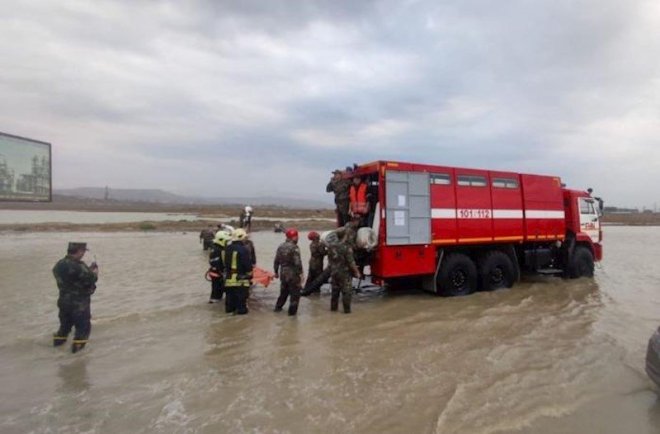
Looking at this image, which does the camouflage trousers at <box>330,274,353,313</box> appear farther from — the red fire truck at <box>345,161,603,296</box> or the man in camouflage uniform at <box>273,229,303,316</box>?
the red fire truck at <box>345,161,603,296</box>

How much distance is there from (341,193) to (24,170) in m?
22.3

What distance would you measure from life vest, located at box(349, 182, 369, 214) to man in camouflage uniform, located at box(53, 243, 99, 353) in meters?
5.36

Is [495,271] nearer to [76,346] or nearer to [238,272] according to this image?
[238,272]

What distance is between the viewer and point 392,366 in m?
6.14

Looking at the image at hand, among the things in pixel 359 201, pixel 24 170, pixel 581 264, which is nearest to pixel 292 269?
pixel 359 201

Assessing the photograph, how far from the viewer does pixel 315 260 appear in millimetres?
10719

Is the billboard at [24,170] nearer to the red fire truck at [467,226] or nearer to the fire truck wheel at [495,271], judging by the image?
the red fire truck at [467,226]

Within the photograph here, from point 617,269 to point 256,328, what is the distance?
14237 millimetres

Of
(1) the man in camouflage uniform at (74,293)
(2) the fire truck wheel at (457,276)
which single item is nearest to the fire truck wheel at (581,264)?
(2) the fire truck wheel at (457,276)

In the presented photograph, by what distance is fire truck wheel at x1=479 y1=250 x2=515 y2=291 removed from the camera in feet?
37.2

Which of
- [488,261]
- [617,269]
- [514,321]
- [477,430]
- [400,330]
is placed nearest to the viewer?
[477,430]

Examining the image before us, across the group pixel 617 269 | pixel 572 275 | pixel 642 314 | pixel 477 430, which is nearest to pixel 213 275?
pixel 477 430

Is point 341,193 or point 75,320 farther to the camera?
point 341,193

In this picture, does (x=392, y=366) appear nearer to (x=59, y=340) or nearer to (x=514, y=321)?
(x=514, y=321)
